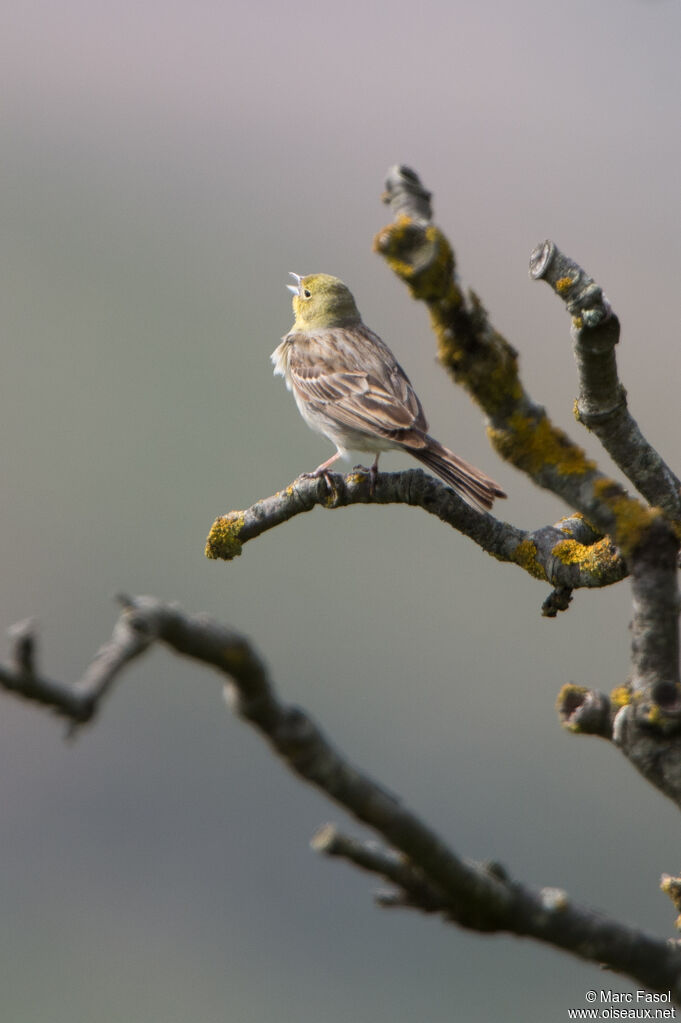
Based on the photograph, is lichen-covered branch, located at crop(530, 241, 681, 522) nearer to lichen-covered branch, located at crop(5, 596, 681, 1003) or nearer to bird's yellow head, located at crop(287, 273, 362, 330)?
lichen-covered branch, located at crop(5, 596, 681, 1003)

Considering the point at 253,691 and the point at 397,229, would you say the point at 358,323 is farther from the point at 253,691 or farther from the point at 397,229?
the point at 253,691

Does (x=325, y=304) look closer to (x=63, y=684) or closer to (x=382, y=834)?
(x=382, y=834)

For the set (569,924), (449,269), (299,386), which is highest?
(299,386)

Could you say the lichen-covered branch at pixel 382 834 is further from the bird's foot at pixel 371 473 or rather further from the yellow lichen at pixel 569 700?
the bird's foot at pixel 371 473

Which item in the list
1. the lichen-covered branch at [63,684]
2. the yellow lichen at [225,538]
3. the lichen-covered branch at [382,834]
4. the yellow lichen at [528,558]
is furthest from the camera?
the yellow lichen at [225,538]

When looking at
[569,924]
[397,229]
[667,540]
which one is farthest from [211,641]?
[397,229]

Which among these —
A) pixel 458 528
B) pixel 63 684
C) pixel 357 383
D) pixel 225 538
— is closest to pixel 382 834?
pixel 63 684

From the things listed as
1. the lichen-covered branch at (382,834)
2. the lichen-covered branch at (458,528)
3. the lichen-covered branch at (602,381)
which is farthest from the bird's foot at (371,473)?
the lichen-covered branch at (382,834)
